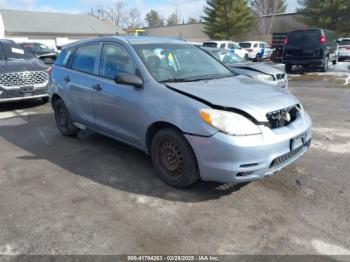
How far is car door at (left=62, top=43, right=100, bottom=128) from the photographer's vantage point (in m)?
4.81

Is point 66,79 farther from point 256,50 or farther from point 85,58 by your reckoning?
point 256,50

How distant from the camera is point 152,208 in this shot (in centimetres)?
342

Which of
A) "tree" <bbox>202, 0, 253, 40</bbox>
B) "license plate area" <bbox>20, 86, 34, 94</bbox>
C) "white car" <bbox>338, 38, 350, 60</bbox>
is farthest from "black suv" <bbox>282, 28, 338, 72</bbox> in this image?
"tree" <bbox>202, 0, 253, 40</bbox>

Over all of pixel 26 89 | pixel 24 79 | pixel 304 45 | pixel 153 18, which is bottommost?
pixel 26 89

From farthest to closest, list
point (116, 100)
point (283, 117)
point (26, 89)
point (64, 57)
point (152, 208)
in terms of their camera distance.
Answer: point (26, 89)
point (64, 57)
point (116, 100)
point (283, 117)
point (152, 208)

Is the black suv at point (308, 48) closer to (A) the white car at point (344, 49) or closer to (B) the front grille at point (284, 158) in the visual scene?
(A) the white car at point (344, 49)

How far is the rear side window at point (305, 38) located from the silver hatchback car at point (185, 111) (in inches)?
477

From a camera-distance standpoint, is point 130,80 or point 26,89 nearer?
point 130,80

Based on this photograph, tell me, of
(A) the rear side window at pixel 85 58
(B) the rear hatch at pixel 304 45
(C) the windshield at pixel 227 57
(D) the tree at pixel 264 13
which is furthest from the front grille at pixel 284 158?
(D) the tree at pixel 264 13

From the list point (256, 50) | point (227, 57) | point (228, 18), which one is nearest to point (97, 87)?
point (227, 57)

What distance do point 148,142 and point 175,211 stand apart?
3.28 ft

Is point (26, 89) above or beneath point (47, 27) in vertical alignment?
beneath

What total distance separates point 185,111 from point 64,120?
3.23 meters

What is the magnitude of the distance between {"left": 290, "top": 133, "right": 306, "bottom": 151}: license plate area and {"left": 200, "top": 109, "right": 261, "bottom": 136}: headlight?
0.49 metres
